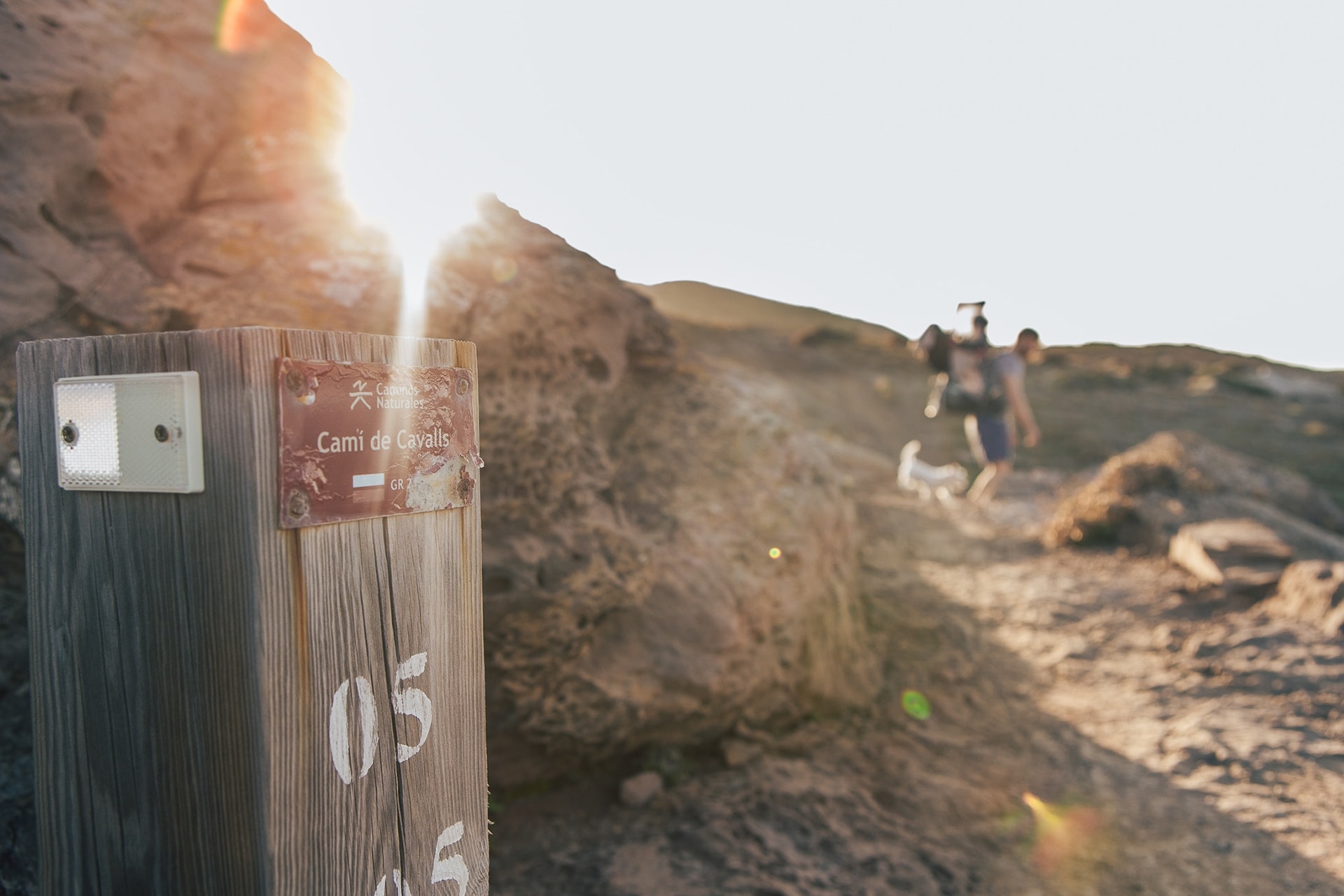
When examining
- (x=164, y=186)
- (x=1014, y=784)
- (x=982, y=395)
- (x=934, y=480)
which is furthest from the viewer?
(x=934, y=480)

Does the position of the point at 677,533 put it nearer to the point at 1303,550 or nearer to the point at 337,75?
the point at 337,75

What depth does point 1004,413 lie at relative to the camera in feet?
22.7

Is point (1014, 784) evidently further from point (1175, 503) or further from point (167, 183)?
point (1175, 503)

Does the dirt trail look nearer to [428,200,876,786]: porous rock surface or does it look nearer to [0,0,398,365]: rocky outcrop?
[428,200,876,786]: porous rock surface

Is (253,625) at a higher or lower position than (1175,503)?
higher

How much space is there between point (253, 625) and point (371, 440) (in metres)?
0.30

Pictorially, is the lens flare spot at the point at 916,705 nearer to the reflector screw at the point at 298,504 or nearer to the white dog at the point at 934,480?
the reflector screw at the point at 298,504

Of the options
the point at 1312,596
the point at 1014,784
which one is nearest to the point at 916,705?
the point at 1014,784

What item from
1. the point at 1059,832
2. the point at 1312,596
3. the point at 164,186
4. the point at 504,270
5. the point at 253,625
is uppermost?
the point at 164,186

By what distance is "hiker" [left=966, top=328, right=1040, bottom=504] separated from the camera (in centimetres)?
668

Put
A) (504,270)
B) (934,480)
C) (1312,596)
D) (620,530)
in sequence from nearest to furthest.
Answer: (620,530)
(504,270)
(1312,596)
(934,480)

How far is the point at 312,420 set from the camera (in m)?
1.10

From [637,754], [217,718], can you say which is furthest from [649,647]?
[217,718]

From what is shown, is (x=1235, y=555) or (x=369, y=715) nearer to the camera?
(x=369, y=715)
